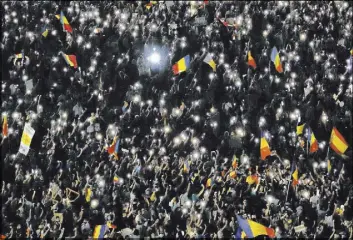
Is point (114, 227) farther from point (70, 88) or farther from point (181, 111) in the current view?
point (70, 88)

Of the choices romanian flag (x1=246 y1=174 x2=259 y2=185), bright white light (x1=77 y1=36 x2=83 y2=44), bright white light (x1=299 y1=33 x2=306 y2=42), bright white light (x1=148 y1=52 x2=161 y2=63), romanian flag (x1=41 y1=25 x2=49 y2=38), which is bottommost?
romanian flag (x1=246 y1=174 x2=259 y2=185)

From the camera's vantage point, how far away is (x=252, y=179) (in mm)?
6094

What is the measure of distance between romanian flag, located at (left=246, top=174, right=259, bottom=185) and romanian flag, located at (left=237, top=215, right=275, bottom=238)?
2.08 feet

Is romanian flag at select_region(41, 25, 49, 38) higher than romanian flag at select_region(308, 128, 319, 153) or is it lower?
higher

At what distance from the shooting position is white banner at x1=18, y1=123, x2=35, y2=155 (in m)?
6.07

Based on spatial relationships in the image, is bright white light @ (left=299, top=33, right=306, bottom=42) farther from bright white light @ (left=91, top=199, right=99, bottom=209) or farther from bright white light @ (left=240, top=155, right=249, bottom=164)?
bright white light @ (left=91, top=199, right=99, bottom=209)

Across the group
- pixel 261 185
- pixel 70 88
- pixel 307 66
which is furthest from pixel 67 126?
pixel 307 66

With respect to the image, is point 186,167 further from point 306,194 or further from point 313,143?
point 313,143

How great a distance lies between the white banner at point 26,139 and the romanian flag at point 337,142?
396 centimetres

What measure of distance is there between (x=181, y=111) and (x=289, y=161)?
164cm

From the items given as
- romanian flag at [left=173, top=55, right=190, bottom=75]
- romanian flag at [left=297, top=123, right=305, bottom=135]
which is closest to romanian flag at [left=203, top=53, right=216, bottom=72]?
romanian flag at [left=173, top=55, right=190, bottom=75]

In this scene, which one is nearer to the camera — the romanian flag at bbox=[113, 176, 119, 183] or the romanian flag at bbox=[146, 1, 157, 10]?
the romanian flag at bbox=[113, 176, 119, 183]

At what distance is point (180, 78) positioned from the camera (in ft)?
23.6

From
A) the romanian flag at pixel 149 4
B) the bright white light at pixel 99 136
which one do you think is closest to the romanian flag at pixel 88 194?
the bright white light at pixel 99 136
